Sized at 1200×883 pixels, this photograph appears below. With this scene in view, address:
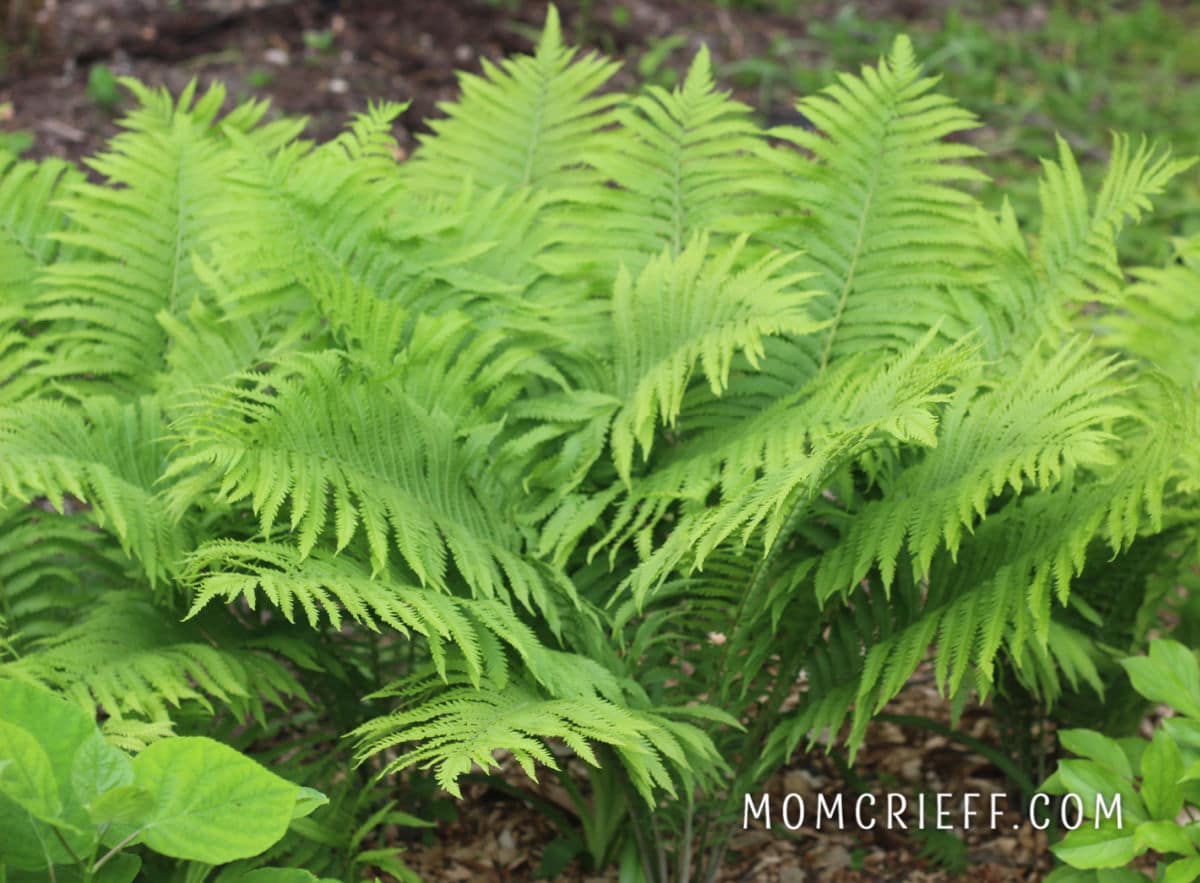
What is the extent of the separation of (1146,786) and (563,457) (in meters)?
1.04

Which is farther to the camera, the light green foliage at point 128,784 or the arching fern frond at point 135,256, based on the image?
the arching fern frond at point 135,256

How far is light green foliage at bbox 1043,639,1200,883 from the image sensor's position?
5.87 ft

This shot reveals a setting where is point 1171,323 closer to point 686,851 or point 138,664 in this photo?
point 686,851

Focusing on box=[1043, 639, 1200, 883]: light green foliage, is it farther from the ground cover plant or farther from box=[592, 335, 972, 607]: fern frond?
box=[592, 335, 972, 607]: fern frond

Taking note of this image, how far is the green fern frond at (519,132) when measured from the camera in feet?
8.76

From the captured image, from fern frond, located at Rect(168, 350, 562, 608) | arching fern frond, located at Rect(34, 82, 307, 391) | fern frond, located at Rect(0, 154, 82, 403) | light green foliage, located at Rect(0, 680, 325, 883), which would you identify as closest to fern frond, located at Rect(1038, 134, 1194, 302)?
fern frond, located at Rect(168, 350, 562, 608)

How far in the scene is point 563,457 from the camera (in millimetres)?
2207

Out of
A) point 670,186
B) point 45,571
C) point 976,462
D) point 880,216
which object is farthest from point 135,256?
point 976,462

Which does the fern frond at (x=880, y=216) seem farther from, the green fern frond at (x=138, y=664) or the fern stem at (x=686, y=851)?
the green fern frond at (x=138, y=664)

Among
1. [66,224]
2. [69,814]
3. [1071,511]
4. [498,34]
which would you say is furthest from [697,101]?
[498,34]

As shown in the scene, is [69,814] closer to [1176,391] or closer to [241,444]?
[241,444]

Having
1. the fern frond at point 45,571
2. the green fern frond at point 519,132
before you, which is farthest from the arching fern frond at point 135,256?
the green fern frond at point 519,132

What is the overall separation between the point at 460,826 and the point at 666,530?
728 millimetres

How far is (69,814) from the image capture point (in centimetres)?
150
